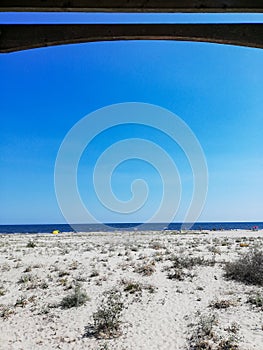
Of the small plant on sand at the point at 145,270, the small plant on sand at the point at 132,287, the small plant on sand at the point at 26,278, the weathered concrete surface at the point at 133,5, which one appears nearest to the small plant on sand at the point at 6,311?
the small plant on sand at the point at 26,278

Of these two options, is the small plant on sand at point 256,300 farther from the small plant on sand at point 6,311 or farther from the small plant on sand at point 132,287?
the small plant on sand at point 6,311

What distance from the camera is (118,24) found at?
7.95ft

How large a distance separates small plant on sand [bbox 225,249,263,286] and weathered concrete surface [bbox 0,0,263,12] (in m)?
8.85

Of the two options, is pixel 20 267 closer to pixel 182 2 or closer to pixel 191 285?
pixel 191 285

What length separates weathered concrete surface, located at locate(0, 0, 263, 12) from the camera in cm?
222

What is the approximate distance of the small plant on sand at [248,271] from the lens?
31.6 feet

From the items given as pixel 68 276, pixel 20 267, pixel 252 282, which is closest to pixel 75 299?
pixel 68 276

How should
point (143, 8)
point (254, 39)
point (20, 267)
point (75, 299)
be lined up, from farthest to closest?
point (20, 267), point (75, 299), point (254, 39), point (143, 8)

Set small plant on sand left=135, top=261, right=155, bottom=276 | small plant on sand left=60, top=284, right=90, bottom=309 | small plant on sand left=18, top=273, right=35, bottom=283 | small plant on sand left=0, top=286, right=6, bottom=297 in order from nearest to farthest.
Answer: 1. small plant on sand left=60, top=284, right=90, bottom=309
2. small plant on sand left=0, top=286, right=6, bottom=297
3. small plant on sand left=18, top=273, right=35, bottom=283
4. small plant on sand left=135, top=261, right=155, bottom=276

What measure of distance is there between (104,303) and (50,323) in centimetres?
154

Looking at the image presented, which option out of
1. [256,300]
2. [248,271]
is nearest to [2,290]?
[256,300]

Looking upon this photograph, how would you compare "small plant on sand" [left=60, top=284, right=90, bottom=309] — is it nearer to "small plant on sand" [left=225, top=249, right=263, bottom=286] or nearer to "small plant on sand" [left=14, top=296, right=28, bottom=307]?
"small plant on sand" [left=14, top=296, right=28, bottom=307]

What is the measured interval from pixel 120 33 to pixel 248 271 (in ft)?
30.2

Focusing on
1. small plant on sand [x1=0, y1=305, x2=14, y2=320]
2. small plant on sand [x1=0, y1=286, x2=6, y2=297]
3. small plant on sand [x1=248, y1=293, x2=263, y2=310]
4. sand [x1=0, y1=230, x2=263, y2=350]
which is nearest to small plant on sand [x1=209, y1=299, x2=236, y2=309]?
sand [x1=0, y1=230, x2=263, y2=350]
